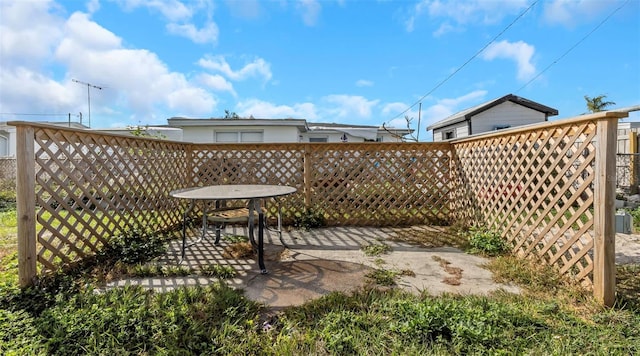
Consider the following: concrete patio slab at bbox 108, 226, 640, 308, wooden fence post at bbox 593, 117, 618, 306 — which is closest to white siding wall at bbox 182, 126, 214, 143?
concrete patio slab at bbox 108, 226, 640, 308

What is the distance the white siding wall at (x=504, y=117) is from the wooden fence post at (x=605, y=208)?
328 inches

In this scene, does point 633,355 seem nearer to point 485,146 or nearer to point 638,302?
point 638,302

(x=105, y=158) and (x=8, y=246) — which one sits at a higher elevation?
(x=105, y=158)

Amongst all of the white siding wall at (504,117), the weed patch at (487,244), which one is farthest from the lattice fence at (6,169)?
the white siding wall at (504,117)

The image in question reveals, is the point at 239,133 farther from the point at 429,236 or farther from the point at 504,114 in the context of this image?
Result: the point at 504,114

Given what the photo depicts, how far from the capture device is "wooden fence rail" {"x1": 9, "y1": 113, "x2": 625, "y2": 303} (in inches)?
94.1

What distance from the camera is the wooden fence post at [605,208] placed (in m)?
2.07

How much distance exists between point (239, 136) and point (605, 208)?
953 centimetres

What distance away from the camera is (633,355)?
5.17 feet

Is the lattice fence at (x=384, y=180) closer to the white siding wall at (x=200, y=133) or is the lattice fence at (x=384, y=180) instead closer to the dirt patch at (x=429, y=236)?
the dirt patch at (x=429, y=236)

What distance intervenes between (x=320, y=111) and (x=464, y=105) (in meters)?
10.2

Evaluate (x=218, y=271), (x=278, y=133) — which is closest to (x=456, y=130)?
(x=278, y=133)

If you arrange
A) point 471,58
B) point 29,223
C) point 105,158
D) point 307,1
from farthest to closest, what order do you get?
point 471,58 < point 307,1 < point 105,158 < point 29,223

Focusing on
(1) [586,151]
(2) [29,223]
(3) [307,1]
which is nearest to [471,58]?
(3) [307,1]
